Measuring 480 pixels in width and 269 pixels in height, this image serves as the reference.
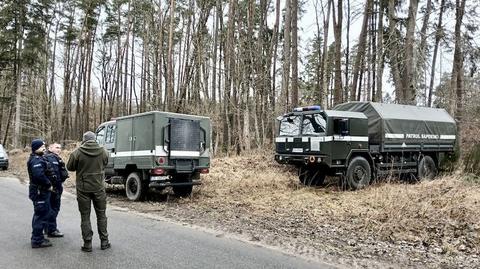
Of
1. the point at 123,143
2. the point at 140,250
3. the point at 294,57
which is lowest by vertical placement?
the point at 140,250

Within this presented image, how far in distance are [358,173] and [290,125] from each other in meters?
2.74

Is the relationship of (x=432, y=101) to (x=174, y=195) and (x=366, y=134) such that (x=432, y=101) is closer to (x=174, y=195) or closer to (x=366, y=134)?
(x=366, y=134)

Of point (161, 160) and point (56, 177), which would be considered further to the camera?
point (161, 160)

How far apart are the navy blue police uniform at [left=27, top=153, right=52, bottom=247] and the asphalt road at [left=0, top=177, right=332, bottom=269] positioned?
0.27 metres

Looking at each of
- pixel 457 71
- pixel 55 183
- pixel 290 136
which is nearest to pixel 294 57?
pixel 290 136

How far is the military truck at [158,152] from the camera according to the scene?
11625 millimetres

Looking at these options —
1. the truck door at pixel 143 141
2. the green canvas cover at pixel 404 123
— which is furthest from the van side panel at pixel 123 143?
the green canvas cover at pixel 404 123

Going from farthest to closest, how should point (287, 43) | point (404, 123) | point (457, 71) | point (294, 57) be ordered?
1. point (457, 71)
2. point (287, 43)
3. point (294, 57)
4. point (404, 123)

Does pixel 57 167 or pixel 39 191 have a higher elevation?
pixel 57 167

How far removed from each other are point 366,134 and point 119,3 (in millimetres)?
30292

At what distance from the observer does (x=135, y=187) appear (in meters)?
12.4

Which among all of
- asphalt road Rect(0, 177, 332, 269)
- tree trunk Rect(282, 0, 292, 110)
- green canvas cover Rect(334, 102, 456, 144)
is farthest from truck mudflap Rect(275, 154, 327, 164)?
tree trunk Rect(282, 0, 292, 110)

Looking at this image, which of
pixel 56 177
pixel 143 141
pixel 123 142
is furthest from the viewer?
pixel 123 142

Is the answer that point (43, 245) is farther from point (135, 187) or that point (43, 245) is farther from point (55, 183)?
point (135, 187)
